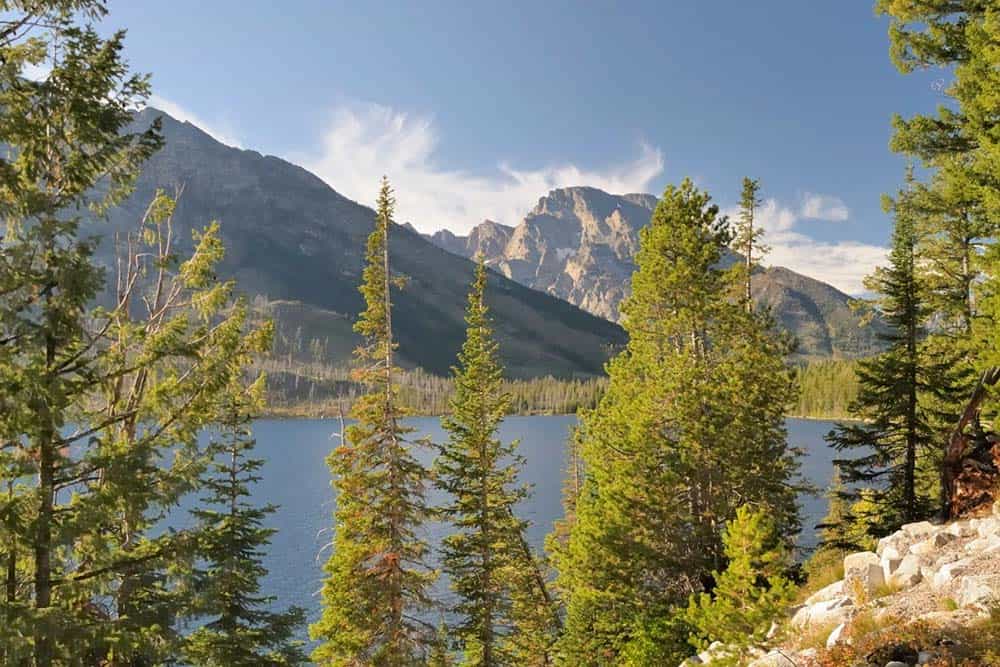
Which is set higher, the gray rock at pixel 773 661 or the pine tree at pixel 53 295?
the pine tree at pixel 53 295

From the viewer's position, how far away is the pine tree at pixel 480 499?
71.1 ft

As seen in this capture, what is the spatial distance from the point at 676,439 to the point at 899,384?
8726 mm

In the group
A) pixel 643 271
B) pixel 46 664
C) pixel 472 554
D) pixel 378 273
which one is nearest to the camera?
pixel 46 664

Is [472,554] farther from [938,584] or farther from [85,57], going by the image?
[85,57]

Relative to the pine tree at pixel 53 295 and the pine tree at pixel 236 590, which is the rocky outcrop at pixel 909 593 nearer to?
the pine tree at pixel 53 295

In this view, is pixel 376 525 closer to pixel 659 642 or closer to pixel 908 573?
pixel 659 642

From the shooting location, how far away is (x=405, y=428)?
19391 mm

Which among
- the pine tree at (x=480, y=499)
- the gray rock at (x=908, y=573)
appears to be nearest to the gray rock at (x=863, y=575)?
the gray rock at (x=908, y=573)

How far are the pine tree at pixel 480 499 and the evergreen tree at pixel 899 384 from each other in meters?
12.1

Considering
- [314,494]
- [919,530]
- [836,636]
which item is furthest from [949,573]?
[314,494]

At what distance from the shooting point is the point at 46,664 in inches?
314

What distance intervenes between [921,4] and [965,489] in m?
11.8

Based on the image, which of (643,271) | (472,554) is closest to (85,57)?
(643,271)

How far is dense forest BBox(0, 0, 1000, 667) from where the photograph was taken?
8398 millimetres
